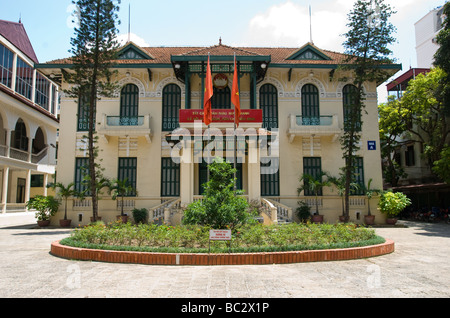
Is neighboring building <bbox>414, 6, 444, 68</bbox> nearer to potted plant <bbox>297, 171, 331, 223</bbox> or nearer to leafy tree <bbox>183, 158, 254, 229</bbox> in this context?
potted plant <bbox>297, 171, 331, 223</bbox>

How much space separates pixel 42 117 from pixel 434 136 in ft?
109

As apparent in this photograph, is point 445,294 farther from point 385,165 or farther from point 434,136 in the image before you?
point 385,165

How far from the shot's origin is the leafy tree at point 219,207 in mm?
9227

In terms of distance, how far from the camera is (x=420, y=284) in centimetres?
591

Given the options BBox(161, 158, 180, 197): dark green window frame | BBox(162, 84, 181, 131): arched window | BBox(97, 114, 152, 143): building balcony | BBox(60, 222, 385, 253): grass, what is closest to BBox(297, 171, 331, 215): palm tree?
BBox(161, 158, 180, 197): dark green window frame

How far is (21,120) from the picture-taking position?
3384cm

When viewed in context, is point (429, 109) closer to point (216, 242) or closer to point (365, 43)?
point (365, 43)

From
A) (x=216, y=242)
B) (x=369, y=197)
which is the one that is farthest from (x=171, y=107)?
(x=216, y=242)

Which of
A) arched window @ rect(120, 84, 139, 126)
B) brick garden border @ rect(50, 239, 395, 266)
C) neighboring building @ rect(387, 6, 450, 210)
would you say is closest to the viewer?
brick garden border @ rect(50, 239, 395, 266)

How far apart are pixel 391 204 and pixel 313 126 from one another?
5849mm

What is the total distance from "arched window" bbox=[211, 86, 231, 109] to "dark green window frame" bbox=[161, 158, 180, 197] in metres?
4.24

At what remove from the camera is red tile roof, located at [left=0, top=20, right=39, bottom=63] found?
33.3m

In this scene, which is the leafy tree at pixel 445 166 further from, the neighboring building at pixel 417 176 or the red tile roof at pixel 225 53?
the red tile roof at pixel 225 53

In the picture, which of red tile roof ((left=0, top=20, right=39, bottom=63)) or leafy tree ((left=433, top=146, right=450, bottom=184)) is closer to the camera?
leafy tree ((left=433, top=146, right=450, bottom=184))
